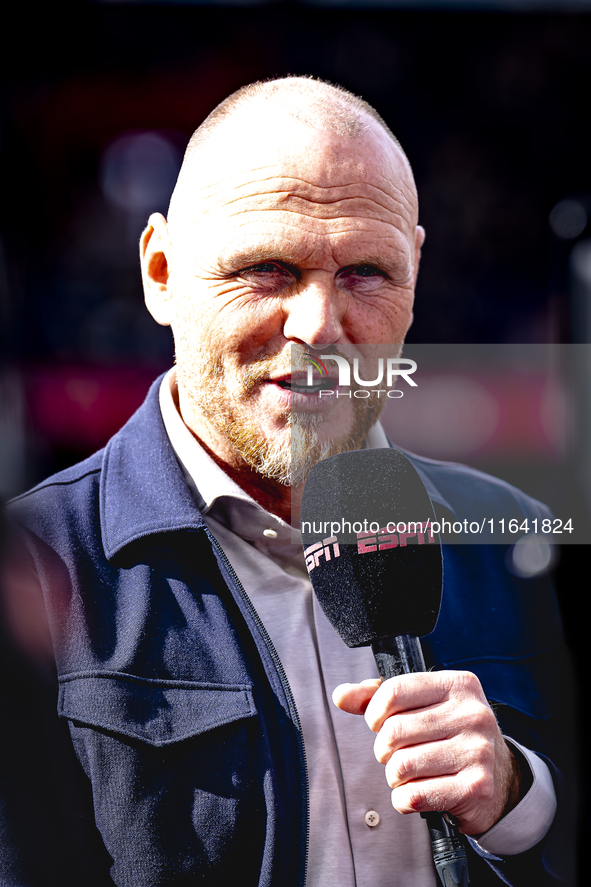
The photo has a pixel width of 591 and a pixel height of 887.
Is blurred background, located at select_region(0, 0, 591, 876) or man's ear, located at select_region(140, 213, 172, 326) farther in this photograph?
blurred background, located at select_region(0, 0, 591, 876)

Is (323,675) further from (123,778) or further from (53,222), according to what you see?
(53,222)

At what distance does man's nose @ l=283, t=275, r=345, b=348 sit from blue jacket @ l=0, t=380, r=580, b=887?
29 cm

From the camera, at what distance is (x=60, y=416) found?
70.1 inches

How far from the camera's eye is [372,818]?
1.03m

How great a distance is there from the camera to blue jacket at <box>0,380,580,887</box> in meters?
0.93

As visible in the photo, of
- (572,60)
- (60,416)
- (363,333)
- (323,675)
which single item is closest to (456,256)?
(572,60)

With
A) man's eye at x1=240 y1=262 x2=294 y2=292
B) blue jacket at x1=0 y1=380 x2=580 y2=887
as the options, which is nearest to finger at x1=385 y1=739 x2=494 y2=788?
blue jacket at x1=0 y1=380 x2=580 y2=887

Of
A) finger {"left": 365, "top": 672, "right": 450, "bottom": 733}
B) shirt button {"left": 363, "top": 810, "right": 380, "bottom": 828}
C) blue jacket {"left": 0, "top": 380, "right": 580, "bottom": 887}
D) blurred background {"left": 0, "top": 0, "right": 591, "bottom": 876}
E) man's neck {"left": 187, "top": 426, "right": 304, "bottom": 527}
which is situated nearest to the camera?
finger {"left": 365, "top": 672, "right": 450, "bottom": 733}

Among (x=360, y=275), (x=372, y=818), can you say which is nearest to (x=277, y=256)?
(x=360, y=275)

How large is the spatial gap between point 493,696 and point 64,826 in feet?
2.22

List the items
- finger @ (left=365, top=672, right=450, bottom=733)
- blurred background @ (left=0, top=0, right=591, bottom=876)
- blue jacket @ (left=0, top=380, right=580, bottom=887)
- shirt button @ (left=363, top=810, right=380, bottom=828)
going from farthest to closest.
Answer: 1. blurred background @ (left=0, top=0, right=591, bottom=876)
2. shirt button @ (left=363, top=810, right=380, bottom=828)
3. blue jacket @ (left=0, top=380, right=580, bottom=887)
4. finger @ (left=365, top=672, right=450, bottom=733)

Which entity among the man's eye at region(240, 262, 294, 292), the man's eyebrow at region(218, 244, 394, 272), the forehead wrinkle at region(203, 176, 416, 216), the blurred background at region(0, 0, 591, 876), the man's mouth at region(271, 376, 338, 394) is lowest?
the man's mouth at region(271, 376, 338, 394)

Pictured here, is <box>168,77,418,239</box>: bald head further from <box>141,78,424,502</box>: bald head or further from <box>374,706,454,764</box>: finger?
<box>374,706,454,764</box>: finger

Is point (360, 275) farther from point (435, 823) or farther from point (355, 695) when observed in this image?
point (435, 823)
